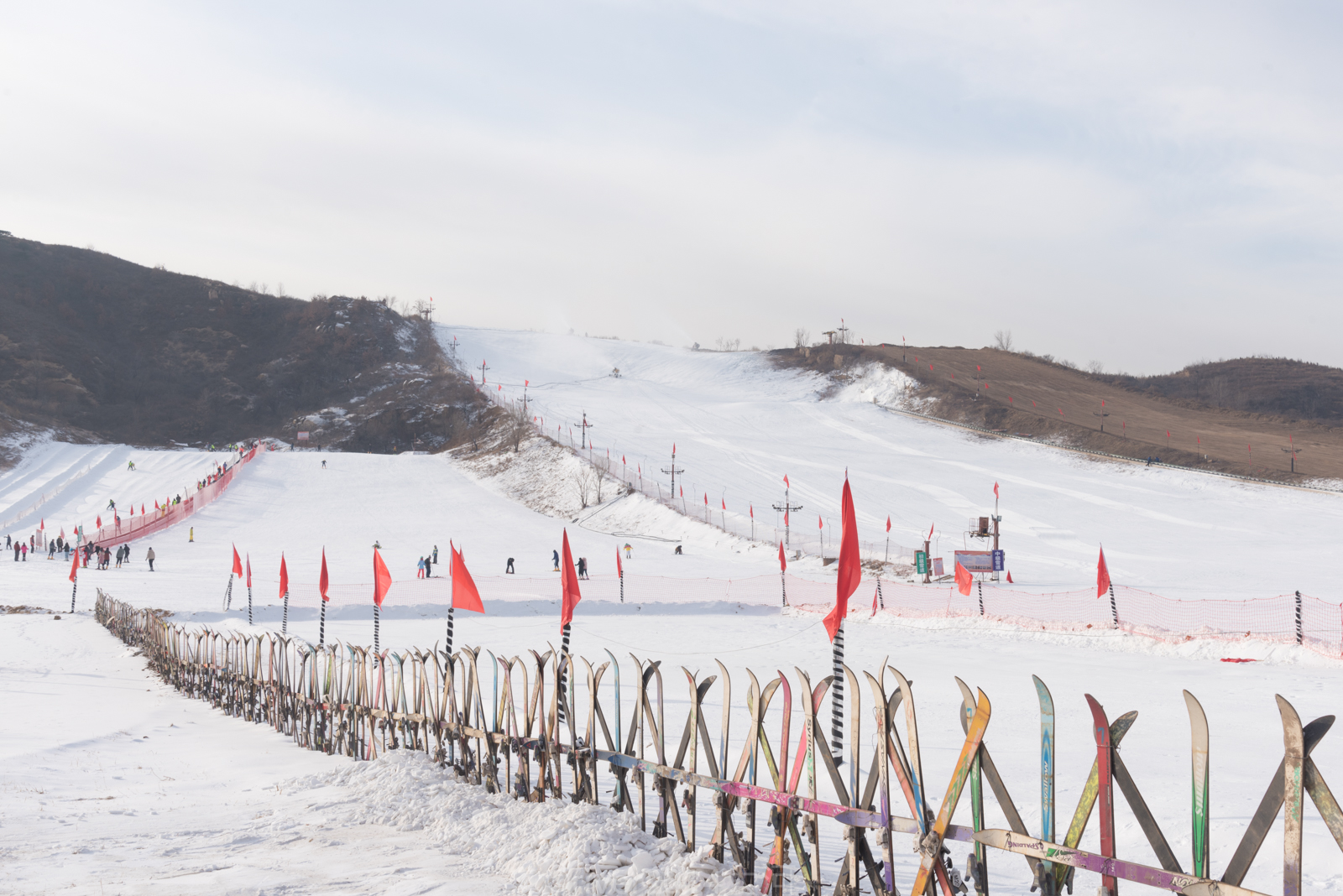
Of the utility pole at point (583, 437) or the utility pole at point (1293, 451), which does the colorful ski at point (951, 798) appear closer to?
the utility pole at point (583, 437)

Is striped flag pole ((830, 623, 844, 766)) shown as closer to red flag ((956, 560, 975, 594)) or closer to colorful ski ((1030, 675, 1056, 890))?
colorful ski ((1030, 675, 1056, 890))

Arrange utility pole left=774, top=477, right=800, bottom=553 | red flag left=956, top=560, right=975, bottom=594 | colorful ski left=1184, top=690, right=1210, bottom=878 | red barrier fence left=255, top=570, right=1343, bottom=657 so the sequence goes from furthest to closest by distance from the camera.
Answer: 1. utility pole left=774, top=477, right=800, bottom=553
2. red flag left=956, top=560, right=975, bottom=594
3. red barrier fence left=255, top=570, right=1343, bottom=657
4. colorful ski left=1184, top=690, right=1210, bottom=878

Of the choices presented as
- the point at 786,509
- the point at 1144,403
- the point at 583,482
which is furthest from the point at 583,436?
the point at 1144,403

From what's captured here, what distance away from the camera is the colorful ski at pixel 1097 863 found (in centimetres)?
404

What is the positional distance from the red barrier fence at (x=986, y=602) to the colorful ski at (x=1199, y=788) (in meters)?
15.5

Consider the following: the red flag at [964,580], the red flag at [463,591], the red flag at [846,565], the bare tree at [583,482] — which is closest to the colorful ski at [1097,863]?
the red flag at [846,565]

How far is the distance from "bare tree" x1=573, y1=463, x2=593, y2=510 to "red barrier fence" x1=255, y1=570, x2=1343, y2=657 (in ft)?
63.8

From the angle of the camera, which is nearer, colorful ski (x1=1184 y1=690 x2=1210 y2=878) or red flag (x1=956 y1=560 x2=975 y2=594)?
colorful ski (x1=1184 y1=690 x2=1210 y2=878)

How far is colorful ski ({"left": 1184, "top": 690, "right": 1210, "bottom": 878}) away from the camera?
399 cm

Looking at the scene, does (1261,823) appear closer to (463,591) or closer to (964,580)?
(463,591)

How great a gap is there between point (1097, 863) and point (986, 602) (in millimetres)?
23310

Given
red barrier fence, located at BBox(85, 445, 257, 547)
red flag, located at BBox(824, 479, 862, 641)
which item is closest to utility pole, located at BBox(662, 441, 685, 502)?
red barrier fence, located at BBox(85, 445, 257, 547)

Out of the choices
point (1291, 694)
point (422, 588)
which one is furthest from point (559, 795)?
point (422, 588)

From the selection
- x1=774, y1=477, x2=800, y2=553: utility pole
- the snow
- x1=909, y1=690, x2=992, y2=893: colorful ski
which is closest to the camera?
x1=909, y1=690, x2=992, y2=893: colorful ski
